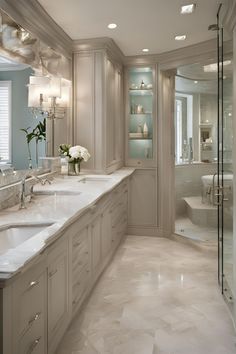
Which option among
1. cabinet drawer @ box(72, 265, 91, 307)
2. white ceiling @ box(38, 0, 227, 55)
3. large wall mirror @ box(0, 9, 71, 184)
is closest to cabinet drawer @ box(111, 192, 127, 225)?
large wall mirror @ box(0, 9, 71, 184)

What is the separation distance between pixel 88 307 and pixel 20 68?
82.5 inches

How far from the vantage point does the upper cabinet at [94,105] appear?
4309mm

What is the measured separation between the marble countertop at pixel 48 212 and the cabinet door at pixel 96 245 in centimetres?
30

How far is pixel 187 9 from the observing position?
324 centimetres

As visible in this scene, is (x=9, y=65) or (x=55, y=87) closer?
(x=9, y=65)

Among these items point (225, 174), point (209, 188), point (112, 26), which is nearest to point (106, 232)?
point (225, 174)

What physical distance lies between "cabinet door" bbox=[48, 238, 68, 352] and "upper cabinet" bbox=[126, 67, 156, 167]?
127 inches

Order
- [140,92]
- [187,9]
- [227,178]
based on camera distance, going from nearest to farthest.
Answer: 1. [227,178]
2. [187,9]
3. [140,92]

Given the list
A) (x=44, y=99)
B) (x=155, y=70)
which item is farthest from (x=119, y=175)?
(x=155, y=70)

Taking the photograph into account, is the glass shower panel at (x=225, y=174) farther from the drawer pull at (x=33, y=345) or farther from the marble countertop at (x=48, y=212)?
the drawer pull at (x=33, y=345)

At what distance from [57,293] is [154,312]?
1062 millimetres

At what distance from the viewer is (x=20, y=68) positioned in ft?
10.2

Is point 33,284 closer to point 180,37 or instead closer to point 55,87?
point 55,87

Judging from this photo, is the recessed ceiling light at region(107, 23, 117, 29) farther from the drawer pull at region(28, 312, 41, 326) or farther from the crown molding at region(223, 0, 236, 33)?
the drawer pull at region(28, 312, 41, 326)
